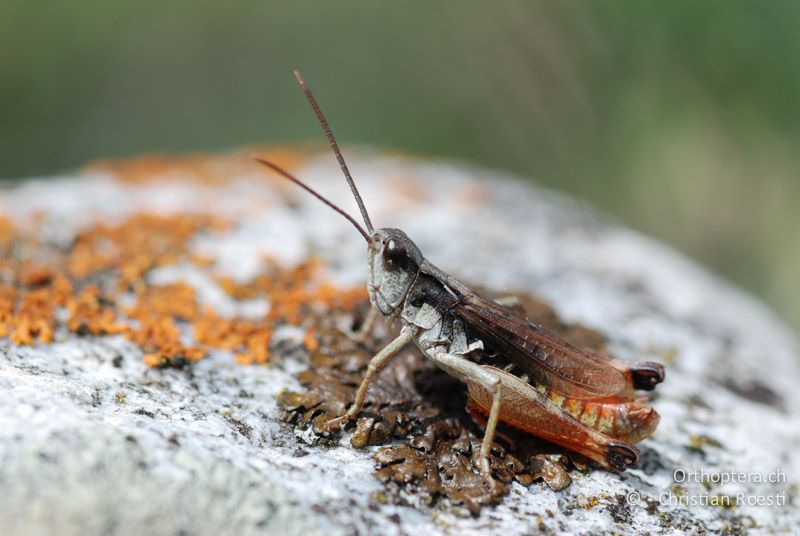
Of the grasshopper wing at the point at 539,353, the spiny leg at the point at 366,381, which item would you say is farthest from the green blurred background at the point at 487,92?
the spiny leg at the point at 366,381

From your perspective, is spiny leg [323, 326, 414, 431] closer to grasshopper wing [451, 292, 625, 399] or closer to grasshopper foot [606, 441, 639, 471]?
grasshopper wing [451, 292, 625, 399]

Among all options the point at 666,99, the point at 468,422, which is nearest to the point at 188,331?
the point at 468,422

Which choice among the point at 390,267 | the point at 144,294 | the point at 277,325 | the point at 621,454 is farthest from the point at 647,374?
the point at 144,294

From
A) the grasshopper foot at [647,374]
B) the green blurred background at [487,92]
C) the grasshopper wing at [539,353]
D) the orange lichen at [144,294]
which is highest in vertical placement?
the green blurred background at [487,92]

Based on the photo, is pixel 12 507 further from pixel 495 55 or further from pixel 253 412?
pixel 495 55

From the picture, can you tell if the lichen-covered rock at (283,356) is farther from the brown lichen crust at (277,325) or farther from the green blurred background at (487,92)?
the green blurred background at (487,92)

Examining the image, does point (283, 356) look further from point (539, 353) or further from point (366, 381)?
point (539, 353)
